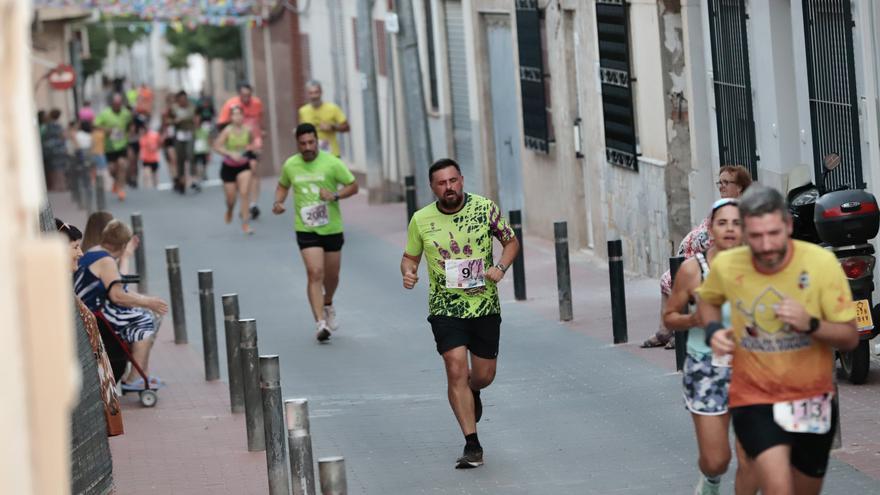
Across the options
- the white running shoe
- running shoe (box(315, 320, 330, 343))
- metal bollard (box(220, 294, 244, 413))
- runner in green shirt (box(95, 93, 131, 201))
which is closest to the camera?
metal bollard (box(220, 294, 244, 413))

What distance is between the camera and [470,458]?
10.1m

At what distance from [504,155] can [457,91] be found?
2290mm

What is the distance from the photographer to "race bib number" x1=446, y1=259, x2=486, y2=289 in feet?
33.1

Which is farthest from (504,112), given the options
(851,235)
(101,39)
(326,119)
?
(101,39)

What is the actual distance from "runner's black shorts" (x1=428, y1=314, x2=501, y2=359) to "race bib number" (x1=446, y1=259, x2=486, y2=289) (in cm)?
18

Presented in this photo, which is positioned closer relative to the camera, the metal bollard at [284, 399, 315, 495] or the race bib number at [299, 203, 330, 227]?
the metal bollard at [284, 399, 315, 495]

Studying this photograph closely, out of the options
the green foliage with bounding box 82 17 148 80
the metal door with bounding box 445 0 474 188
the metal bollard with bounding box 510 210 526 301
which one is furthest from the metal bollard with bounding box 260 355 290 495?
the green foliage with bounding box 82 17 148 80

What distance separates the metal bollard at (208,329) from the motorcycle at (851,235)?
460 cm

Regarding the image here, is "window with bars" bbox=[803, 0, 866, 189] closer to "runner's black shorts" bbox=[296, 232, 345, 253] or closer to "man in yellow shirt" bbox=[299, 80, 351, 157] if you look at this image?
"runner's black shorts" bbox=[296, 232, 345, 253]

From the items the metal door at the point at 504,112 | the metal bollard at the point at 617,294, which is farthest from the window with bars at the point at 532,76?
the metal bollard at the point at 617,294

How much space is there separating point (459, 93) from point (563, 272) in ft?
37.5

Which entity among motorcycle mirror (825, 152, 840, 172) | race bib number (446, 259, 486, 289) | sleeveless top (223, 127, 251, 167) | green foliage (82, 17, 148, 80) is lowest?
race bib number (446, 259, 486, 289)

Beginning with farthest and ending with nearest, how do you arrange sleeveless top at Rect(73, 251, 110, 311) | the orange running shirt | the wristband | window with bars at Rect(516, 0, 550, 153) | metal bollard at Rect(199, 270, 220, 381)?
the orange running shirt, window with bars at Rect(516, 0, 550, 153), metal bollard at Rect(199, 270, 220, 381), sleeveless top at Rect(73, 251, 110, 311), the wristband

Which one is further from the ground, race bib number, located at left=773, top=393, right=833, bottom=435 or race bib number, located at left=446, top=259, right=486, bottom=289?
race bib number, located at left=446, top=259, right=486, bottom=289
